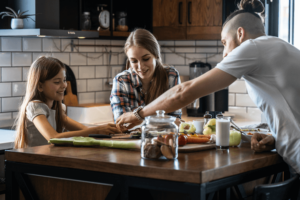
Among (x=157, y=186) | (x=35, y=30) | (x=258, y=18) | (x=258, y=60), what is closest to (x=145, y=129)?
(x=157, y=186)

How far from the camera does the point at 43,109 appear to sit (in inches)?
93.6

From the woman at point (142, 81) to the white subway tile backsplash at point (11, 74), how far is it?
113cm

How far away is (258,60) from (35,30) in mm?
1808

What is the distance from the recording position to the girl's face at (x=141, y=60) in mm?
2531

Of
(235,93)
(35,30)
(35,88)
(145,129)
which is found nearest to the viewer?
(145,129)

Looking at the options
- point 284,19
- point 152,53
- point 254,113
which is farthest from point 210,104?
point 152,53

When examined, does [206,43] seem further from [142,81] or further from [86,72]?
[142,81]

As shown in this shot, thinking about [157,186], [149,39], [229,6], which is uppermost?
[229,6]

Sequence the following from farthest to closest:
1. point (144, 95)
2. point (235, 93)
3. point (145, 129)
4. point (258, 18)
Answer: point (235, 93) → point (144, 95) → point (258, 18) → point (145, 129)

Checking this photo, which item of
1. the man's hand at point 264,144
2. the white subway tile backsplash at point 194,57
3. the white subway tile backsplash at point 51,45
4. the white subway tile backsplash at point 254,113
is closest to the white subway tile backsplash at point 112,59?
the white subway tile backsplash at point 51,45

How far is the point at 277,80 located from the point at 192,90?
1.15ft

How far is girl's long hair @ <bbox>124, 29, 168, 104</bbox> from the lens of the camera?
256cm

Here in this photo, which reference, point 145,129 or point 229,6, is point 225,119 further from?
point 229,6

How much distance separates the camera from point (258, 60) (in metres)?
1.71
